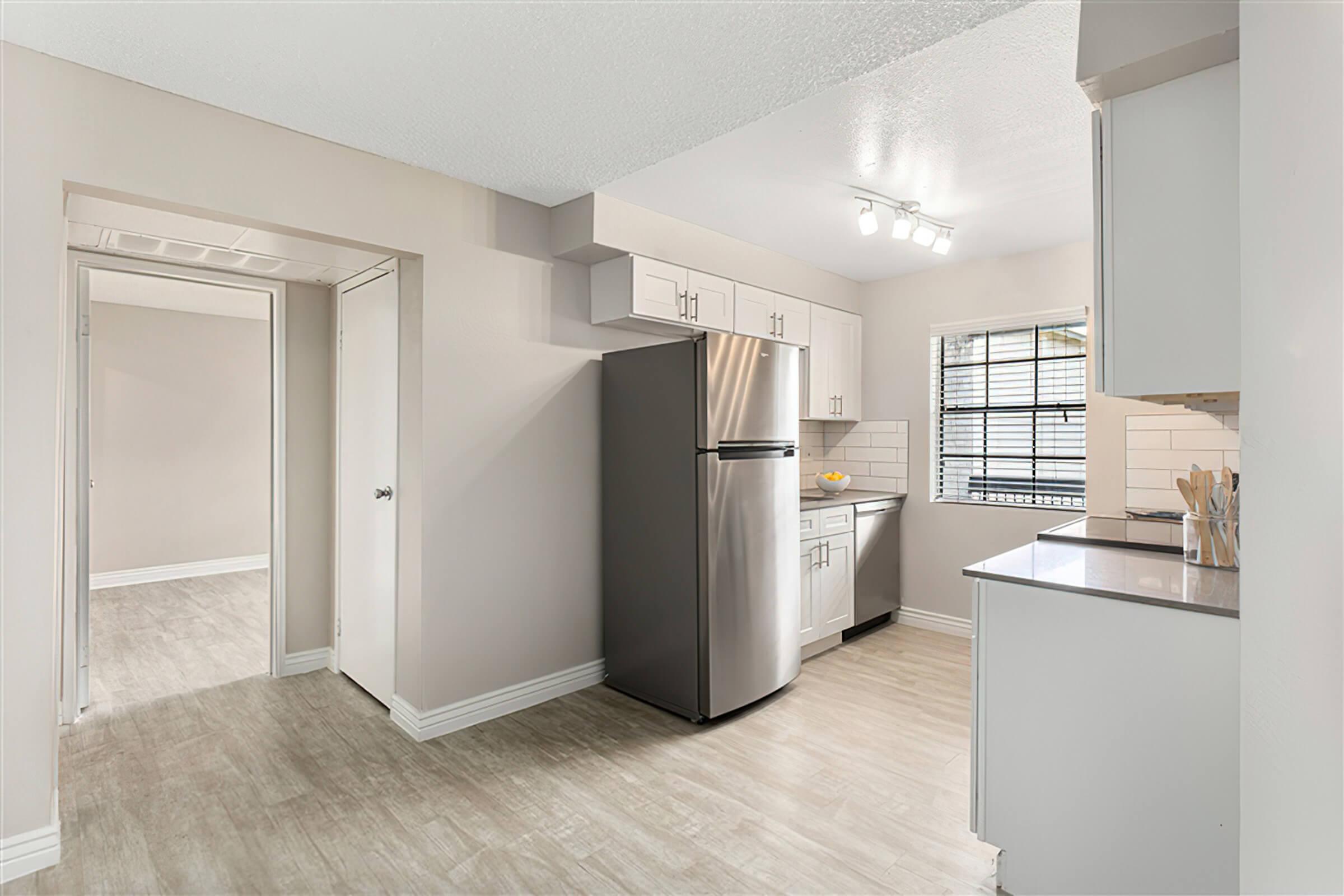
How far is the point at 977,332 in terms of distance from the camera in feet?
14.5

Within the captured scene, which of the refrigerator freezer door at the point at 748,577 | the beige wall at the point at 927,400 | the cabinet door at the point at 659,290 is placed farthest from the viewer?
the beige wall at the point at 927,400

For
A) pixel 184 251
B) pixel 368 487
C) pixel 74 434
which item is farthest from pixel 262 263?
pixel 368 487

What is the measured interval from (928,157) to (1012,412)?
216 centimetres

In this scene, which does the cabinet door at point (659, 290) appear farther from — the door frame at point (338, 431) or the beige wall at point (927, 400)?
the beige wall at point (927, 400)

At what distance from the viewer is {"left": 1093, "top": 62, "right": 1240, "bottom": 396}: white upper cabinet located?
1.49 meters

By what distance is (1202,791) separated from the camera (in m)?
1.52

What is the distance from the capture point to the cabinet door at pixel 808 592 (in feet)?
12.3

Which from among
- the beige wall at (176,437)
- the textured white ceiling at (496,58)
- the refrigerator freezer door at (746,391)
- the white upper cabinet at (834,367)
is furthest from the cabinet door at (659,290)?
the beige wall at (176,437)

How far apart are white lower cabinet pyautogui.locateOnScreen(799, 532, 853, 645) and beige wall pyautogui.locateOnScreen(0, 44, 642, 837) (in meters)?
1.21

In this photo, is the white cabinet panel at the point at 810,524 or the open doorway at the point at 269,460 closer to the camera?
the open doorway at the point at 269,460

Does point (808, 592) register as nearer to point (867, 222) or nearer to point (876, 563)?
point (876, 563)

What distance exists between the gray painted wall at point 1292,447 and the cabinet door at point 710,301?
108 inches

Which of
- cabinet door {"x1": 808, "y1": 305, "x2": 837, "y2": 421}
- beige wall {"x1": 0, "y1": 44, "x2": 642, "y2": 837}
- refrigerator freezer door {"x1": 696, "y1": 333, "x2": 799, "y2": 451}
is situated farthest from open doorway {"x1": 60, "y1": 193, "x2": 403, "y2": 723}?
cabinet door {"x1": 808, "y1": 305, "x2": 837, "y2": 421}

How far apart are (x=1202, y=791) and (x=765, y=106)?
7.69 ft
